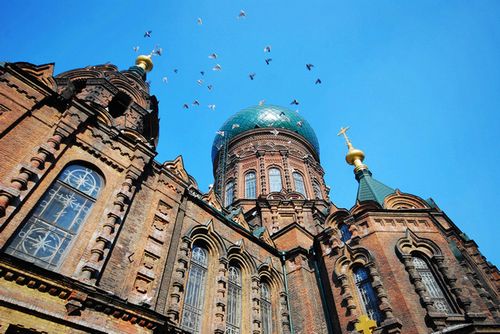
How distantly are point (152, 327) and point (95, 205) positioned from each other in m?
3.48

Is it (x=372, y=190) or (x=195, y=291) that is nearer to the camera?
(x=195, y=291)

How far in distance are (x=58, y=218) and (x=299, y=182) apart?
17332 millimetres

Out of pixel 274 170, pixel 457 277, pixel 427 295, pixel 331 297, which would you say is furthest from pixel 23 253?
pixel 274 170

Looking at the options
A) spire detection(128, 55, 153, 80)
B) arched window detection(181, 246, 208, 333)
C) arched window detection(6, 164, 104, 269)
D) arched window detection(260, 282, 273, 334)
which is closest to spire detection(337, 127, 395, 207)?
arched window detection(260, 282, 273, 334)

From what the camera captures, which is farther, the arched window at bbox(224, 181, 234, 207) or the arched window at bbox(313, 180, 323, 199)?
the arched window at bbox(313, 180, 323, 199)

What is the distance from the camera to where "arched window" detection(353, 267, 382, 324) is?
11180mm

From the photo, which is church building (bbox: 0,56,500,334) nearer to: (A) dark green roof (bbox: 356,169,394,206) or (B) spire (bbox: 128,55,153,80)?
(A) dark green roof (bbox: 356,169,394,206)

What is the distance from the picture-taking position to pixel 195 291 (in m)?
10.6

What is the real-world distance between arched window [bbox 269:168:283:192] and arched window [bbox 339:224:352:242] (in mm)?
8467

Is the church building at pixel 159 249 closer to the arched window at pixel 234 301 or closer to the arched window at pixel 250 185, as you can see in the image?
the arched window at pixel 234 301

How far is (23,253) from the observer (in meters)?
7.32

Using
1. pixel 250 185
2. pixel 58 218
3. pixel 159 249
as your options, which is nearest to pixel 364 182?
pixel 250 185

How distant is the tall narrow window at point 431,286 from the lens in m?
10.8

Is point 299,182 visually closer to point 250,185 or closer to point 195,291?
point 250,185
